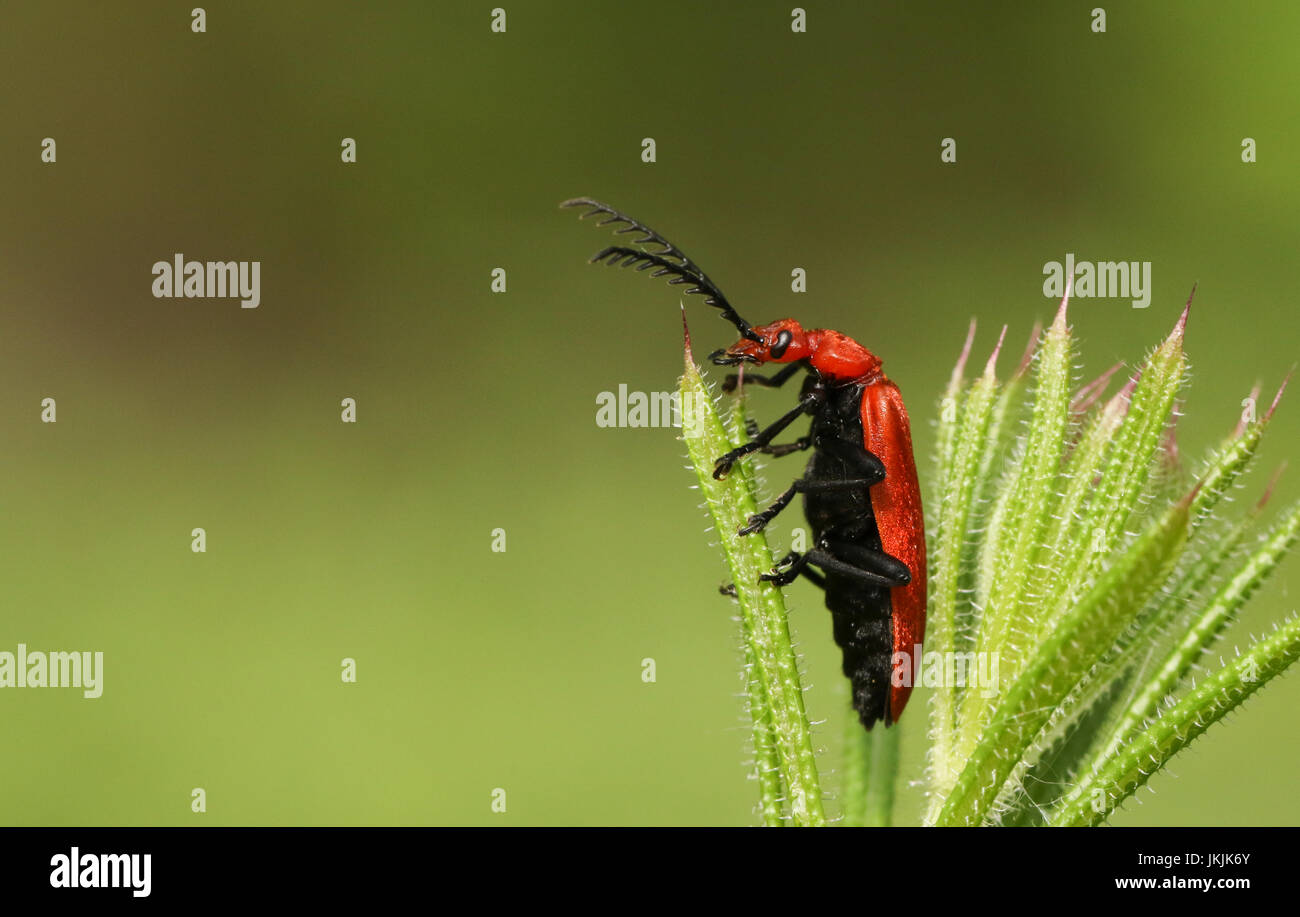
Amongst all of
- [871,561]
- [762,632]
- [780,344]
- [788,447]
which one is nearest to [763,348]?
[780,344]

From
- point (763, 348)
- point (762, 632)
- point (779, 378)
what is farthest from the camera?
point (779, 378)

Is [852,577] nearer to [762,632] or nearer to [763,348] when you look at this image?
[763,348]

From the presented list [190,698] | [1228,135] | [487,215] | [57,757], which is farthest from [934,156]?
[57,757]

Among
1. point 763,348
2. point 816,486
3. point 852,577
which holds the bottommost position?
point 852,577

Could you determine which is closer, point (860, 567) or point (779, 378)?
point (860, 567)

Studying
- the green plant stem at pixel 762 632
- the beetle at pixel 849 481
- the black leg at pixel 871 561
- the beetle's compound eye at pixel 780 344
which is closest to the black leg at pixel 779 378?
the beetle at pixel 849 481

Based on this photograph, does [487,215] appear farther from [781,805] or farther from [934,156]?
[781,805]

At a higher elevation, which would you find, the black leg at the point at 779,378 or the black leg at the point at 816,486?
the black leg at the point at 779,378

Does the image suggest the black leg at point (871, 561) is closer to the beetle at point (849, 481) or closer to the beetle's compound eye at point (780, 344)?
the beetle at point (849, 481)
